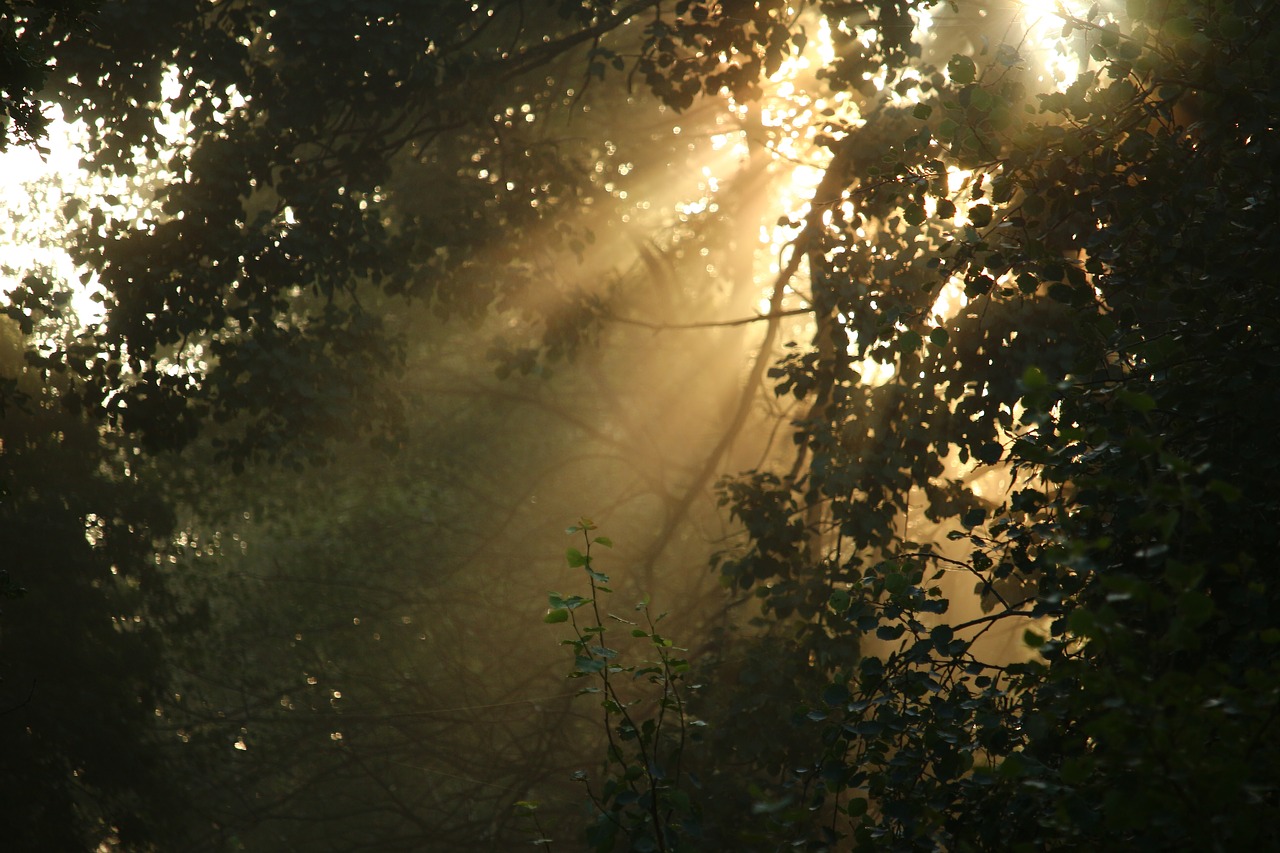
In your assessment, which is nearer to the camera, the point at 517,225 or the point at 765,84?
the point at 517,225

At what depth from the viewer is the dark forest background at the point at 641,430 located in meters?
2.76

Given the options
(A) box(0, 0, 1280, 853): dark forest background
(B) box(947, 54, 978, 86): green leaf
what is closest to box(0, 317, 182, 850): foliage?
(A) box(0, 0, 1280, 853): dark forest background

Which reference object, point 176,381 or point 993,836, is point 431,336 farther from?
point 993,836

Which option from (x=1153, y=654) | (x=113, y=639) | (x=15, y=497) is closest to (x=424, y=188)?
(x=15, y=497)

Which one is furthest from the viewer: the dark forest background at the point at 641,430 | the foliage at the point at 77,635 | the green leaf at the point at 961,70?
the foliage at the point at 77,635

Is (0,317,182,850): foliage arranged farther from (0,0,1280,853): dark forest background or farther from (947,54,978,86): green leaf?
(947,54,978,86): green leaf

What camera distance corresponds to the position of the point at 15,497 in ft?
29.3

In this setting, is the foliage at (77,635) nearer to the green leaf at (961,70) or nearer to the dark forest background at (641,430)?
the dark forest background at (641,430)

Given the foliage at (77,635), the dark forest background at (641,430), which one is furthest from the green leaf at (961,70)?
the foliage at (77,635)

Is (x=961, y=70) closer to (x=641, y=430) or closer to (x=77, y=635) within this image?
(x=77, y=635)

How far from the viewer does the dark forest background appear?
9.05 feet

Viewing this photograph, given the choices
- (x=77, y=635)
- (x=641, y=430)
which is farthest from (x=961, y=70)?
(x=641, y=430)

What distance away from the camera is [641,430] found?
12922mm

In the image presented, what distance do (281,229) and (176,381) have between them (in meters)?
1.25
